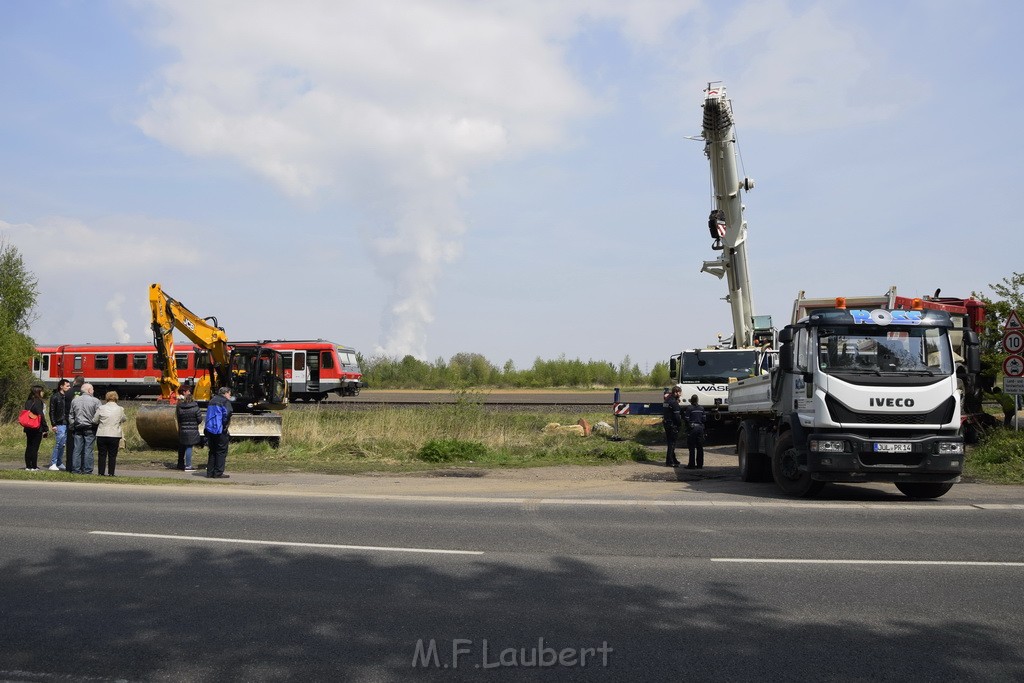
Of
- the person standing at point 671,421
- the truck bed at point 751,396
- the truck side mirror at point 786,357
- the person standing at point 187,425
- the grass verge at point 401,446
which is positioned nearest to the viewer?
the truck side mirror at point 786,357

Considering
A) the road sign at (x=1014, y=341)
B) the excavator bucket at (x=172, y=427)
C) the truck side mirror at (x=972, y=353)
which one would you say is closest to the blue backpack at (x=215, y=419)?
the excavator bucket at (x=172, y=427)

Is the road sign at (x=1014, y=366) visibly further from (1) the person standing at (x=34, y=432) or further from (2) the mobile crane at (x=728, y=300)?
(1) the person standing at (x=34, y=432)

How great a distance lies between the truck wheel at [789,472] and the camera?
12.9 metres

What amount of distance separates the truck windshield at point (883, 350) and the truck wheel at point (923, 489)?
1.69 metres

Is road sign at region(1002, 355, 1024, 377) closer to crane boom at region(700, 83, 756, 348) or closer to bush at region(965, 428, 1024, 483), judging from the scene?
bush at region(965, 428, 1024, 483)

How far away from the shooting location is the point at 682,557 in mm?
8125

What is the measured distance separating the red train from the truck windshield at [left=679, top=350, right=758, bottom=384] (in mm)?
23382

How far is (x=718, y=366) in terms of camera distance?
22734 millimetres

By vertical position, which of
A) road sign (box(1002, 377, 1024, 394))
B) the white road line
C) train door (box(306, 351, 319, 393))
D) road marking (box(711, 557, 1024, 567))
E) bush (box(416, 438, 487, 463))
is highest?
train door (box(306, 351, 319, 393))

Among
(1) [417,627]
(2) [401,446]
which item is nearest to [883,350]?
(1) [417,627]

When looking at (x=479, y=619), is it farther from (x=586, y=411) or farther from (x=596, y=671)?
(x=586, y=411)

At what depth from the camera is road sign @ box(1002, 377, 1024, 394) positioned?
16.3m

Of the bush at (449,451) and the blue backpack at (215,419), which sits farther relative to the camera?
the bush at (449,451)

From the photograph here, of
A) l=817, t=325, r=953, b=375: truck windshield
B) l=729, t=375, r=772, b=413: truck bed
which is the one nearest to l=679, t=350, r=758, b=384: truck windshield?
l=729, t=375, r=772, b=413: truck bed
